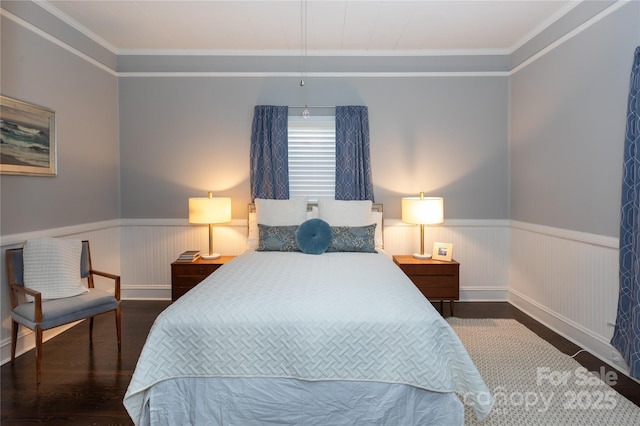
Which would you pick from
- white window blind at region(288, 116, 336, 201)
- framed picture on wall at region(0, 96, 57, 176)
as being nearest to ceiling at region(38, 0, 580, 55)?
white window blind at region(288, 116, 336, 201)

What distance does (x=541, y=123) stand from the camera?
3697 millimetres

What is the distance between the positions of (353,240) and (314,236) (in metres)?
0.40

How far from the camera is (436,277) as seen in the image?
3.87 metres

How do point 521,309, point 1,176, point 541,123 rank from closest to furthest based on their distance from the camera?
point 1,176 < point 541,123 < point 521,309

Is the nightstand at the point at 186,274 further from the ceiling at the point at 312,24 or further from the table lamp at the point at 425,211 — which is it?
the ceiling at the point at 312,24

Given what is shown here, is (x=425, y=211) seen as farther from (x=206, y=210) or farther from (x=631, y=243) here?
(x=206, y=210)

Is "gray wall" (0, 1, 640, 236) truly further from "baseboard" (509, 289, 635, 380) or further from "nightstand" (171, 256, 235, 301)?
"baseboard" (509, 289, 635, 380)

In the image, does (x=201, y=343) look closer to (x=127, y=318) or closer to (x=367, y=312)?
(x=367, y=312)

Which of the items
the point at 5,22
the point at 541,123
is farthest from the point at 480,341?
the point at 5,22

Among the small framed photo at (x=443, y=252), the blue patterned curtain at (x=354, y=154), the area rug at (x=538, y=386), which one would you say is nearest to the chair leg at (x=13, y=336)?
the blue patterned curtain at (x=354, y=154)

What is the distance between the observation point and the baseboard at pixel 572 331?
2783 millimetres

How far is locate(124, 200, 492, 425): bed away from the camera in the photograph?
74.3 inches

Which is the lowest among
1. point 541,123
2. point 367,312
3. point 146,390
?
point 146,390

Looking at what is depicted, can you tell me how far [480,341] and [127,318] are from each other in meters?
3.54
